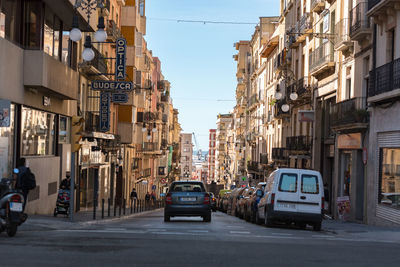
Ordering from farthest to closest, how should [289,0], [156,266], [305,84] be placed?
[289,0] → [305,84] → [156,266]

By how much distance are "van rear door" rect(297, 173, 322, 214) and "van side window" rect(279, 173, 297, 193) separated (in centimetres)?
22

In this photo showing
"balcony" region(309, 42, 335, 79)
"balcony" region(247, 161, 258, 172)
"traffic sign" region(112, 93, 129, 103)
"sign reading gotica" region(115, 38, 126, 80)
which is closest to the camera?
"balcony" region(309, 42, 335, 79)

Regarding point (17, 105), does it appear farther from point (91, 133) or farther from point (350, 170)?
point (350, 170)

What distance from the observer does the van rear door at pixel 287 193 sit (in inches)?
853

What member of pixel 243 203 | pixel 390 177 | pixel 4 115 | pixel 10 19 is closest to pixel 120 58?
pixel 243 203

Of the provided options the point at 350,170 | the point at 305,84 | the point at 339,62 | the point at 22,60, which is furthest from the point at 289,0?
the point at 22,60

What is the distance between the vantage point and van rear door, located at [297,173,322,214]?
853 inches

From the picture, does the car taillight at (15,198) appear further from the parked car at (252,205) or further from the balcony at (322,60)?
the balcony at (322,60)

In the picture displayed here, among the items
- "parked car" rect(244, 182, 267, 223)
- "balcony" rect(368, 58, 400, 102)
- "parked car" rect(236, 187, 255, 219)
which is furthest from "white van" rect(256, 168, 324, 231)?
"parked car" rect(236, 187, 255, 219)

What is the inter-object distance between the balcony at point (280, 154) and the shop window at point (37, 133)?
2598 cm

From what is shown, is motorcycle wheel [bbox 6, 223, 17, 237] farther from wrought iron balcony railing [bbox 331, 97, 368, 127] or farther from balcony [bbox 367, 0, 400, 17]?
wrought iron balcony railing [bbox 331, 97, 368, 127]

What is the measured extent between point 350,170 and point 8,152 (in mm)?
18006

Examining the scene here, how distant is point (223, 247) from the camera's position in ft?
41.0

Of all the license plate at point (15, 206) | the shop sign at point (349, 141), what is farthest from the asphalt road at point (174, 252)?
the shop sign at point (349, 141)
